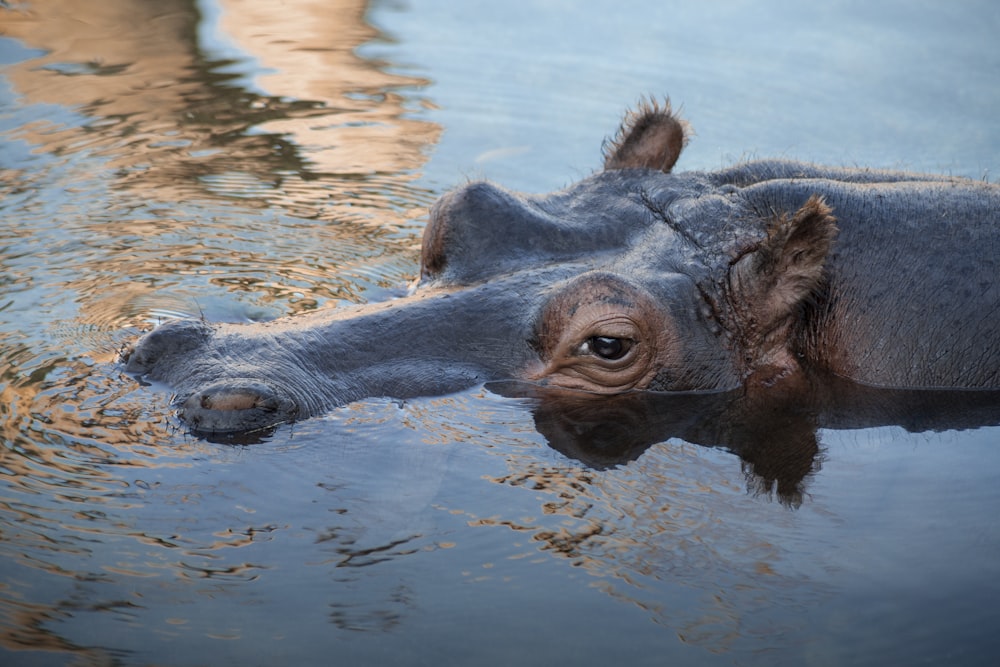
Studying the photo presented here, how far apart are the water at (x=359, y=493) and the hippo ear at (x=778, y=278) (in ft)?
1.70

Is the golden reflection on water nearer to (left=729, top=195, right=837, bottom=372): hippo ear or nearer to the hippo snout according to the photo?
the hippo snout

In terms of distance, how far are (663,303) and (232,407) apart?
1.90m

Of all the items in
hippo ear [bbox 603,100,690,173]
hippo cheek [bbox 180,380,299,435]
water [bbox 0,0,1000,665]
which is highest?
hippo ear [bbox 603,100,690,173]

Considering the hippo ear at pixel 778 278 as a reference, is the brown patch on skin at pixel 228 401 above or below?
below

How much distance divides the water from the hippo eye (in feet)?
1.34

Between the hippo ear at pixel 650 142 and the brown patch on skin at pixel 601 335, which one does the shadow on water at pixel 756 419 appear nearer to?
the brown patch on skin at pixel 601 335

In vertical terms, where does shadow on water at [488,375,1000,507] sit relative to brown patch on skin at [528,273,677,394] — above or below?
below

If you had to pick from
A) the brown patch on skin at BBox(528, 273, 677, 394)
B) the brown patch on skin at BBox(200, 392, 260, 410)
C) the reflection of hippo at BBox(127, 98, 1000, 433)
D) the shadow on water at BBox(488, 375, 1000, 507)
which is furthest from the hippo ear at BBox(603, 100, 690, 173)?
the brown patch on skin at BBox(200, 392, 260, 410)

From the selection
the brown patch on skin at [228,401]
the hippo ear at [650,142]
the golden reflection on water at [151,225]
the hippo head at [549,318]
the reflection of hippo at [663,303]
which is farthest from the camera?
the hippo ear at [650,142]

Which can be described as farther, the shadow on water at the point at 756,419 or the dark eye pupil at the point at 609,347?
the dark eye pupil at the point at 609,347

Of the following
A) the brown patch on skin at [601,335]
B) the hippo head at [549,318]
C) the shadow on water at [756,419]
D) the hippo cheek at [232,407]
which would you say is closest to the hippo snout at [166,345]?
the hippo head at [549,318]

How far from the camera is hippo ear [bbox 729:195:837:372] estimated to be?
532 cm

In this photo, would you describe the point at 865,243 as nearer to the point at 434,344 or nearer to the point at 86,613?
the point at 434,344

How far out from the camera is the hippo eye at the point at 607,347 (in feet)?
17.7
